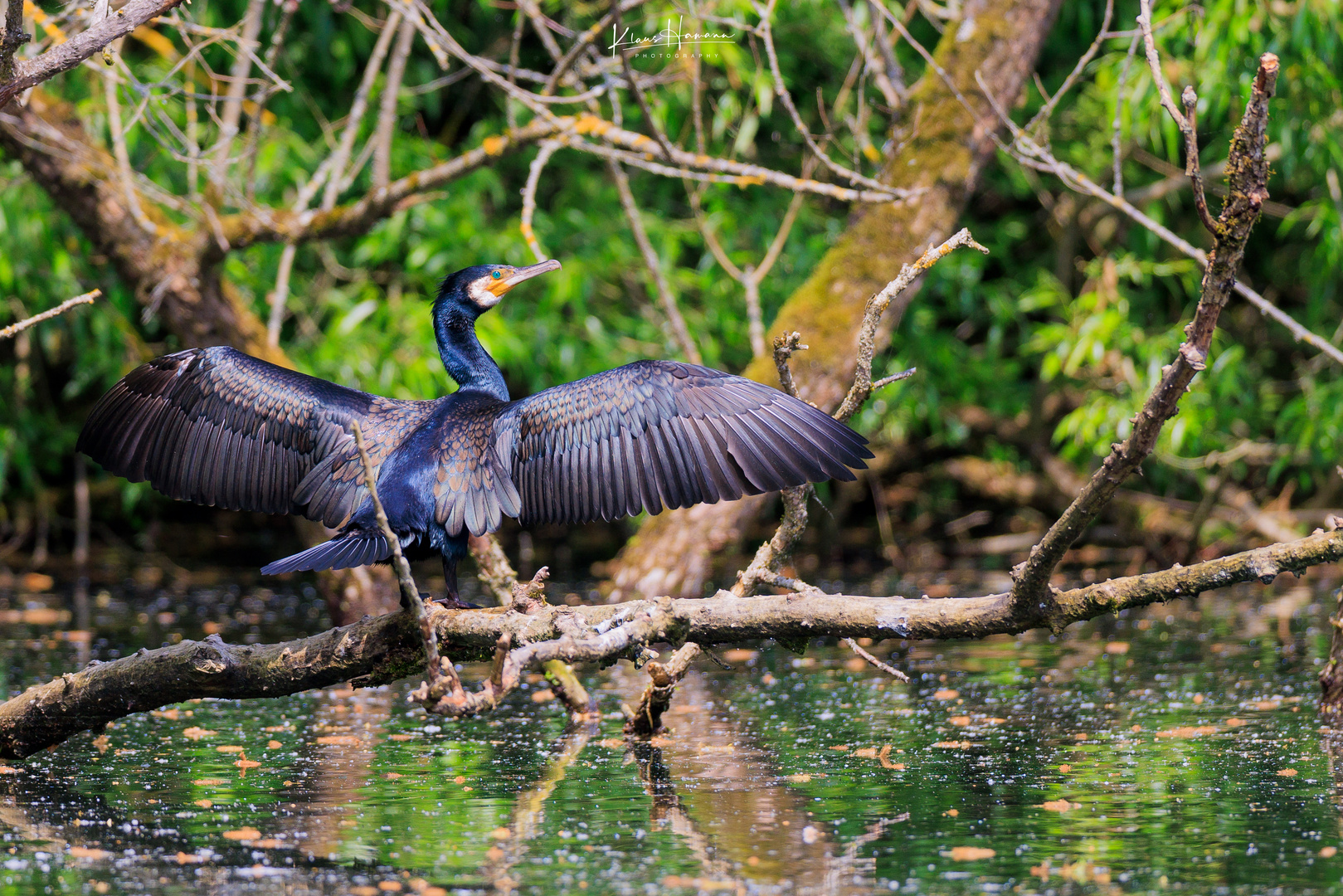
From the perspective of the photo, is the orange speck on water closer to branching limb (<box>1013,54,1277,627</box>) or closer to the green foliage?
branching limb (<box>1013,54,1277,627</box>)

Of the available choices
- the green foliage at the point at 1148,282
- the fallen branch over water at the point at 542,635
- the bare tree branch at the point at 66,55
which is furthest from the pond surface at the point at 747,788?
the green foliage at the point at 1148,282

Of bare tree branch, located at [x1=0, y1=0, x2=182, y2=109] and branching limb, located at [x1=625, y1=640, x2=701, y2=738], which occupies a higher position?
bare tree branch, located at [x1=0, y1=0, x2=182, y2=109]

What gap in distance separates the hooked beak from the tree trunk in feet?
6.42

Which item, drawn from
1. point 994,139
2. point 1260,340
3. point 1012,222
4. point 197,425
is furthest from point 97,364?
point 1260,340

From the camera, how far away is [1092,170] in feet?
30.2

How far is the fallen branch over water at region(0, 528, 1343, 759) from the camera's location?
3.17m

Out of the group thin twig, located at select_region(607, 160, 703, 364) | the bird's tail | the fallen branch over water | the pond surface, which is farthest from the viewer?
thin twig, located at select_region(607, 160, 703, 364)

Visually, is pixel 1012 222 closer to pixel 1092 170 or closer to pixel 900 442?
pixel 1092 170

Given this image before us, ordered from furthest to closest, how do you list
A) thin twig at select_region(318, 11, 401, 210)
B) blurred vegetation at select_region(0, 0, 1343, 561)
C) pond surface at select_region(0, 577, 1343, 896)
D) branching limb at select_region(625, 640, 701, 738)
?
blurred vegetation at select_region(0, 0, 1343, 561) < thin twig at select_region(318, 11, 401, 210) < branching limb at select_region(625, 640, 701, 738) < pond surface at select_region(0, 577, 1343, 896)

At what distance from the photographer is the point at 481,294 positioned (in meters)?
4.66

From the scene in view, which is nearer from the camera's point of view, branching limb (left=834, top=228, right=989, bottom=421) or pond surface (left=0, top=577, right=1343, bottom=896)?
pond surface (left=0, top=577, right=1343, bottom=896)

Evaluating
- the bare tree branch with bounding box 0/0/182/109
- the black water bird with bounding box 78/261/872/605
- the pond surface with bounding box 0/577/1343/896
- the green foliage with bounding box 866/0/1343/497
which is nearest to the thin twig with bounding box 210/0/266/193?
the black water bird with bounding box 78/261/872/605

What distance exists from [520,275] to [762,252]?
417cm

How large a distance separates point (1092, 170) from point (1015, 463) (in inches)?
82.6
